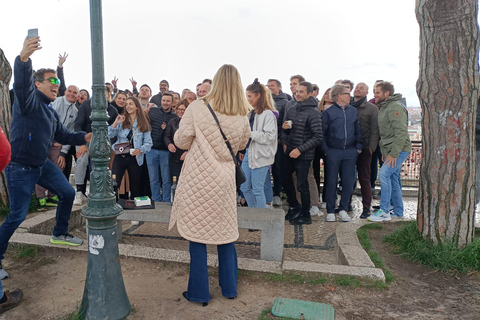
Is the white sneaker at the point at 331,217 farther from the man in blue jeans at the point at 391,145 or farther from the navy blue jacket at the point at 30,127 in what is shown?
the navy blue jacket at the point at 30,127

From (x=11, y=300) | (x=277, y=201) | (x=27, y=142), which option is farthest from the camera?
(x=277, y=201)

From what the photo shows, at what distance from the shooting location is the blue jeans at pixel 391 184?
550 centimetres

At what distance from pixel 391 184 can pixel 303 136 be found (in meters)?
1.62

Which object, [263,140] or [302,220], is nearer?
[263,140]

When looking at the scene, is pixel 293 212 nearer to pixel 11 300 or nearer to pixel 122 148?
pixel 122 148

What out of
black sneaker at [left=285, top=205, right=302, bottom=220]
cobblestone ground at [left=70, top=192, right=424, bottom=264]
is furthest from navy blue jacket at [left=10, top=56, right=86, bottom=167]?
black sneaker at [left=285, top=205, right=302, bottom=220]

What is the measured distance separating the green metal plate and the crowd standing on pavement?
0.42 meters

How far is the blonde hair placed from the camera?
3.01 metres

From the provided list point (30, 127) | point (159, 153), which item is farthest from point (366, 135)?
point (30, 127)

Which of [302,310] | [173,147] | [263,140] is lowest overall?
[302,310]

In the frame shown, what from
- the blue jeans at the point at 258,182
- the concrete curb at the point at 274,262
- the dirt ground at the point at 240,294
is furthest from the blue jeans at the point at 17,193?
the blue jeans at the point at 258,182

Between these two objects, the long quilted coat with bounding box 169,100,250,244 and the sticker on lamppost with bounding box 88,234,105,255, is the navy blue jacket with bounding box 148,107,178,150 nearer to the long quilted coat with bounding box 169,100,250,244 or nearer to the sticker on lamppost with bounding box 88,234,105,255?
the long quilted coat with bounding box 169,100,250,244

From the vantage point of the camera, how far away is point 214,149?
3.04 m

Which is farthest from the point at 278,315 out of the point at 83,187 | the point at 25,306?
the point at 83,187
